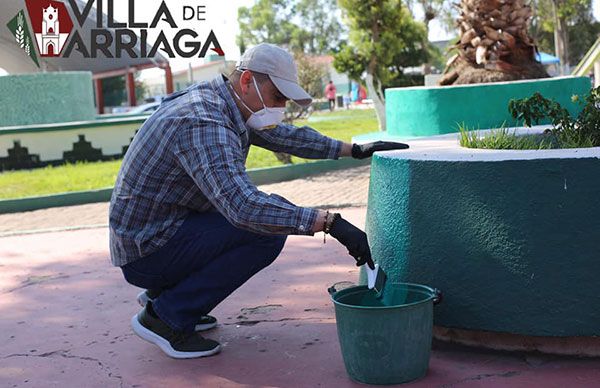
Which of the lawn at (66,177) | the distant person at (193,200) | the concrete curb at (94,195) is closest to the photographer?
the distant person at (193,200)

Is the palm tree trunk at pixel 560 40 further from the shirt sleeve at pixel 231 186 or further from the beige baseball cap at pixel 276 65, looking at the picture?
the shirt sleeve at pixel 231 186

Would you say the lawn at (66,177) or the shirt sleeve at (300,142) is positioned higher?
the shirt sleeve at (300,142)

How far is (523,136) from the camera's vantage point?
434 cm

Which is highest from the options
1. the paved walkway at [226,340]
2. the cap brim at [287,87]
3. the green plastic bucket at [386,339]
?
the cap brim at [287,87]

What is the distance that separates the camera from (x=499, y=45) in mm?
10039

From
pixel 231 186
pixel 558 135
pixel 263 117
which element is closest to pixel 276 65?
pixel 263 117

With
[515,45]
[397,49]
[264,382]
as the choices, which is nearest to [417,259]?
[264,382]

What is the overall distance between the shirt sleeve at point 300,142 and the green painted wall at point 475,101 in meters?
4.97

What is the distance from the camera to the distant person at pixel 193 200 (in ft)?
11.4

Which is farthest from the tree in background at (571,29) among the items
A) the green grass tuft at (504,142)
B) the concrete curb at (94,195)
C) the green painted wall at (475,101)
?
the green grass tuft at (504,142)

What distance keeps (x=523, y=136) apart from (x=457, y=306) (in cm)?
119

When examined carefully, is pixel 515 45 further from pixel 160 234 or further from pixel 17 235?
pixel 160 234

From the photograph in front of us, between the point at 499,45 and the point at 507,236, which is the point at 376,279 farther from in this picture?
the point at 499,45

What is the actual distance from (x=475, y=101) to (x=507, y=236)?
6.00 metres
